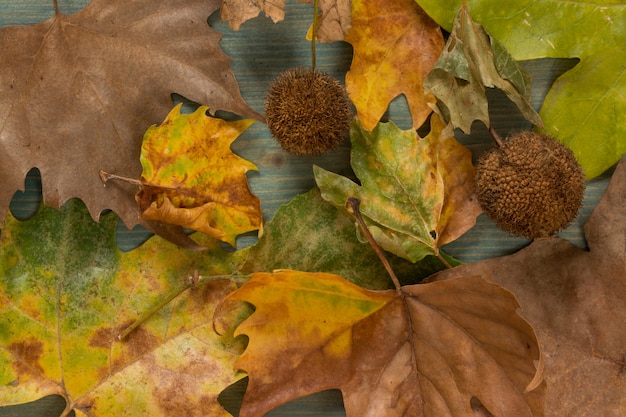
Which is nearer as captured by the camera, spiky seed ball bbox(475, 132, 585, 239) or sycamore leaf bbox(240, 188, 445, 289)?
spiky seed ball bbox(475, 132, 585, 239)

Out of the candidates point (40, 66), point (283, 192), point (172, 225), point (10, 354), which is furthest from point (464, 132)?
point (10, 354)

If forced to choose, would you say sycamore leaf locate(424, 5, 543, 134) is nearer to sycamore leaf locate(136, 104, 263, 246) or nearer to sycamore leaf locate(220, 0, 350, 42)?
sycamore leaf locate(220, 0, 350, 42)

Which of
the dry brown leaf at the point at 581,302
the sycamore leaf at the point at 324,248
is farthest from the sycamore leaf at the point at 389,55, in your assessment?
the dry brown leaf at the point at 581,302

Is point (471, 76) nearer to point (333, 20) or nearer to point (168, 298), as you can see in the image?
point (333, 20)

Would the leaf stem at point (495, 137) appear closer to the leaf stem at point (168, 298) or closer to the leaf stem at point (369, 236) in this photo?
the leaf stem at point (369, 236)

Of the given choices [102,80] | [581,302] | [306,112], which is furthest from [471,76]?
[102,80]

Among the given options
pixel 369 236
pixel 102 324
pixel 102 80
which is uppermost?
pixel 102 80

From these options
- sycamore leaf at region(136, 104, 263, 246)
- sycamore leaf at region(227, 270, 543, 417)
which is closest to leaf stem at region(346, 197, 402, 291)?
sycamore leaf at region(227, 270, 543, 417)
